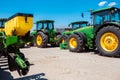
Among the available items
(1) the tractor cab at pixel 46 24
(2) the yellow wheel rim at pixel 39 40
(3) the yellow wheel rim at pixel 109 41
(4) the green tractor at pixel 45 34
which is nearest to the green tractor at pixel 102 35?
(3) the yellow wheel rim at pixel 109 41

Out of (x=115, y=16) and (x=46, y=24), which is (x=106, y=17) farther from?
(x=46, y=24)

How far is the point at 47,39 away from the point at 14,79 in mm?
10966

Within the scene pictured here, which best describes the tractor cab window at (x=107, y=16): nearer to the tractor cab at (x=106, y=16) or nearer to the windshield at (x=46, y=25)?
the tractor cab at (x=106, y=16)

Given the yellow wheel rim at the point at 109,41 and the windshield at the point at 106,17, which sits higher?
the windshield at the point at 106,17

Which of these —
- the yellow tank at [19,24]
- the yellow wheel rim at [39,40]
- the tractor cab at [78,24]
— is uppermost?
the tractor cab at [78,24]

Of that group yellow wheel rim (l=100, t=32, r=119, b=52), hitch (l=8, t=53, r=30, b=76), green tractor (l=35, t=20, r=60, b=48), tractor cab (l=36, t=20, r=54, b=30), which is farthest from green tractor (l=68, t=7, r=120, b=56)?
hitch (l=8, t=53, r=30, b=76)

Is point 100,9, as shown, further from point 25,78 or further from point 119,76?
point 25,78

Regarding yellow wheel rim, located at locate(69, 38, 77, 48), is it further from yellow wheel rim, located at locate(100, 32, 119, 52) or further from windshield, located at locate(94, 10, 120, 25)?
yellow wheel rim, located at locate(100, 32, 119, 52)

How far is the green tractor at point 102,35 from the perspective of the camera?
9.71 m

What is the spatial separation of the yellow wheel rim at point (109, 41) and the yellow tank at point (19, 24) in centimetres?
568

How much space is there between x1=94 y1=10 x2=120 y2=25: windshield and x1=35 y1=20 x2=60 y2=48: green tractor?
19.7 feet

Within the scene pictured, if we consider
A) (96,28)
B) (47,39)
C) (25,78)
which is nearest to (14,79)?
(25,78)

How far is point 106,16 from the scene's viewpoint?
430 inches

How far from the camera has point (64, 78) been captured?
564 cm
